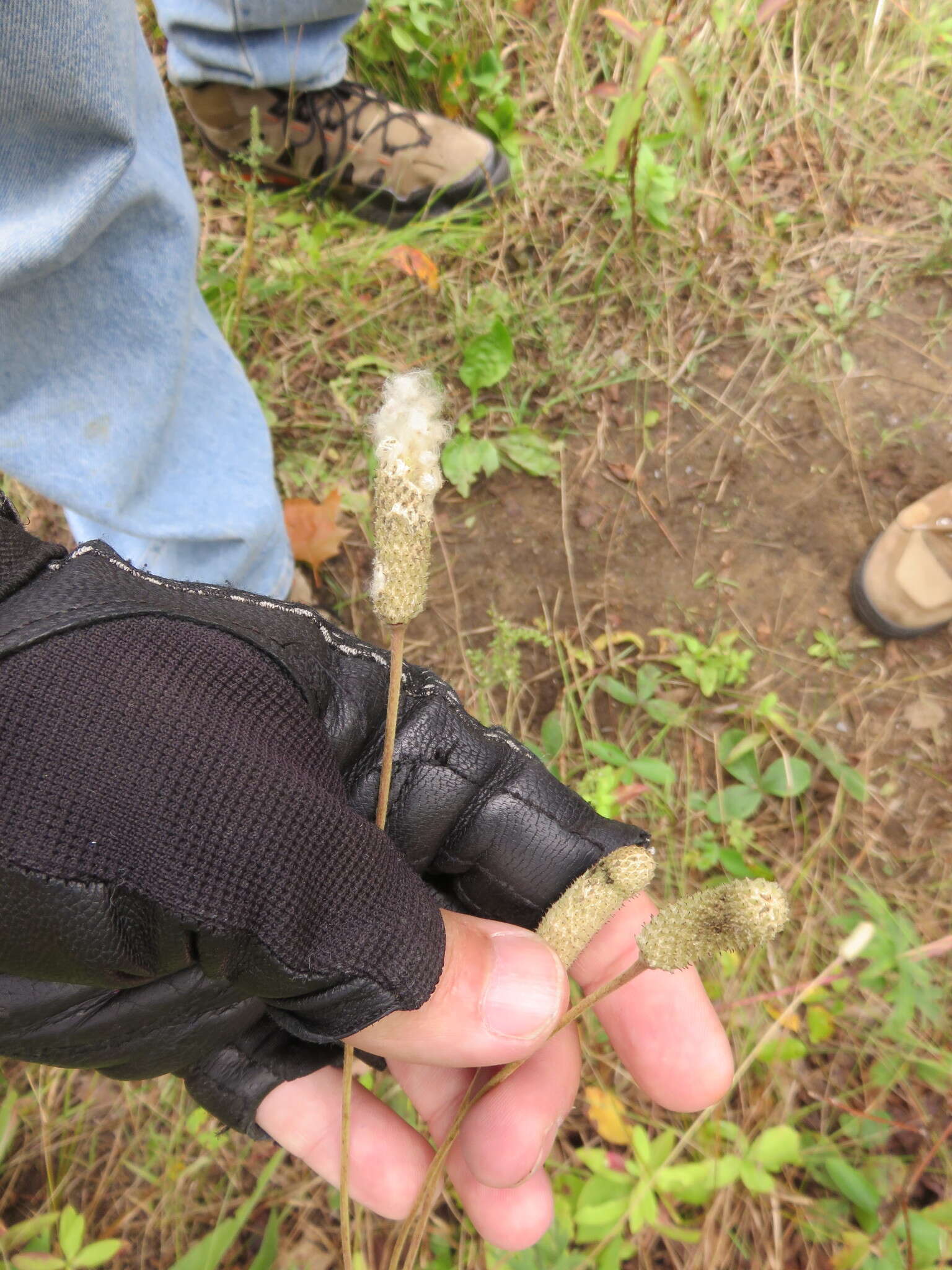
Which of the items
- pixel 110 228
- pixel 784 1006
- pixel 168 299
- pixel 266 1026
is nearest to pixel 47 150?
pixel 110 228

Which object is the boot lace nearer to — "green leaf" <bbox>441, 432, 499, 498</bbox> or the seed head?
"green leaf" <bbox>441, 432, 499, 498</bbox>

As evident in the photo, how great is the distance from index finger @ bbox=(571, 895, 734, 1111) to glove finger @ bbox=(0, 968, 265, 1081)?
64 cm

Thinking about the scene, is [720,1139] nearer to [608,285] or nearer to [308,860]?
[308,860]

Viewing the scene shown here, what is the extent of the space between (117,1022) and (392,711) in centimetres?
65

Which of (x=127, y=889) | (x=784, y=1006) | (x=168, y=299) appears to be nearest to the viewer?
(x=127, y=889)

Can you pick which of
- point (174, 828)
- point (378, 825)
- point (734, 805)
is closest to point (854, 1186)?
point (734, 805)

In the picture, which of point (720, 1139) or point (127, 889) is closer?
point (127, 889)

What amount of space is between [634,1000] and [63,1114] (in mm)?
1284

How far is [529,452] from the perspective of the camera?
88.7 inches

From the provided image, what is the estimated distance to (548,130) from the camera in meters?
2.67

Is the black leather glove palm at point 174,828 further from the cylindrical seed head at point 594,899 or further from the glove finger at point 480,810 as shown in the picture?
the cylindrical seed head at point 594,899

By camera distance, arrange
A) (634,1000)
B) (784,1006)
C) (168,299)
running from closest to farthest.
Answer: (634,1000) < (168,299) < (784,1006)

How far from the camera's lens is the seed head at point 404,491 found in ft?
2.39

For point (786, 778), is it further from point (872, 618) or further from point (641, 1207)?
point (641, 1207)
